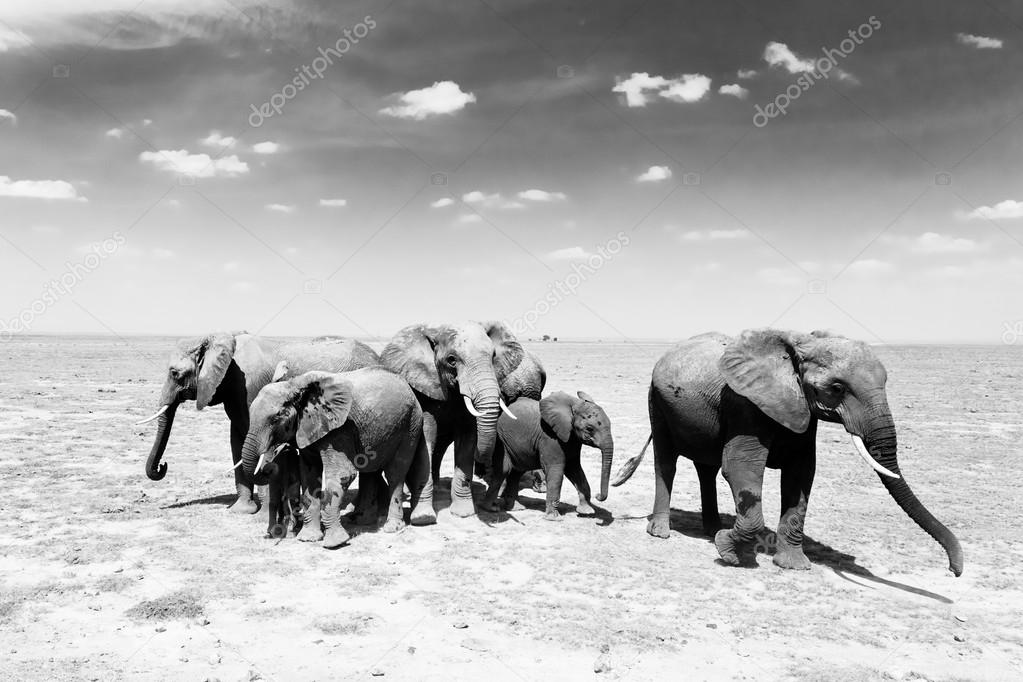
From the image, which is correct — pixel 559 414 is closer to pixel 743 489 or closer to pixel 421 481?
pixel 421 481

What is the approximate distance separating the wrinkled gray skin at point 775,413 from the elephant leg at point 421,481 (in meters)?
3.37

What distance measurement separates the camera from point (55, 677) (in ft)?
18.0

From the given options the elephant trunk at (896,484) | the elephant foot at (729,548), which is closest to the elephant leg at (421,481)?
the elephant foot at (729,548)

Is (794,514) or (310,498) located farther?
(310,498)

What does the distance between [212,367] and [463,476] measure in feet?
14.1

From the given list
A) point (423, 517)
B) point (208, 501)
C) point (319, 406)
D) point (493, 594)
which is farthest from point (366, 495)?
point (493, 594)

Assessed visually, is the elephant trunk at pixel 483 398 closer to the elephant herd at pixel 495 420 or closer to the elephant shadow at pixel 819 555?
the elephant herd at pixel 495 420

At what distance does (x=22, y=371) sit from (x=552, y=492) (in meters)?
38.7

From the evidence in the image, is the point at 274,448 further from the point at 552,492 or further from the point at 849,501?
the point at 849,501

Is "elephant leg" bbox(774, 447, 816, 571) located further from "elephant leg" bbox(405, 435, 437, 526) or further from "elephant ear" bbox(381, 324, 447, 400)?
"elephant ear" bbox(381, 324, 447, 400)

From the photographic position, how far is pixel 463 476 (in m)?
10.8

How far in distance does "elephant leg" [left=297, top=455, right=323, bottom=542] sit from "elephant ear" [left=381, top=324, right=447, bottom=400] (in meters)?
1.91

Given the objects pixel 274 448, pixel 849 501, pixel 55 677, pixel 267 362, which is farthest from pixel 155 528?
pixel 849 501

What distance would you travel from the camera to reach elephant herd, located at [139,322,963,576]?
7.78 m
